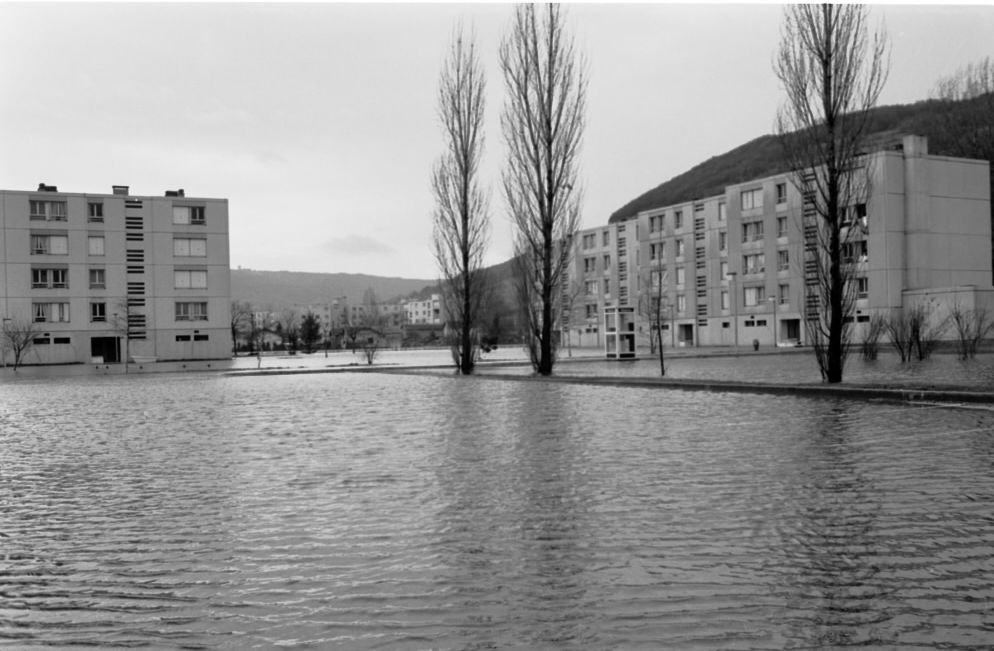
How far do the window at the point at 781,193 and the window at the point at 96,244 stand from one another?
2366 inches

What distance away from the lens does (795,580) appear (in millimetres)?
4777

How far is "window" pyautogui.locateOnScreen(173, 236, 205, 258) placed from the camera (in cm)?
7406

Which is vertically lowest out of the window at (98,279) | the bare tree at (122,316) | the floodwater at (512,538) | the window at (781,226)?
the floodwater at (512,538)

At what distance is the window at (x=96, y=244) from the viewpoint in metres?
71.1

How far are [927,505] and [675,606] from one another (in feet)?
11.3

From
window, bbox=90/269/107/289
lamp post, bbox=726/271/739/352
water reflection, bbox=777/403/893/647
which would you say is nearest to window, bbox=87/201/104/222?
window, bbox=90/269/107/289

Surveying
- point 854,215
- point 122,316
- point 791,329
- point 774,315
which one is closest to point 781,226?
point 774,315

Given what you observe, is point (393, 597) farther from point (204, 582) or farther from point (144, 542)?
point (144, 542)

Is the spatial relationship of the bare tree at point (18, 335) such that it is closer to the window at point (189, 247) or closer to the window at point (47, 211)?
the window at point (47, 211)

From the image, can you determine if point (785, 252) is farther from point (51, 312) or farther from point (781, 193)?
point (51, 312)

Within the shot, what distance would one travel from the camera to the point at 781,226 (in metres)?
77.6

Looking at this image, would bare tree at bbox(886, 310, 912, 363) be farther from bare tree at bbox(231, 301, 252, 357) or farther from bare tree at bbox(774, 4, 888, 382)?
bare tree at bbox(231, 301, 252, 357)

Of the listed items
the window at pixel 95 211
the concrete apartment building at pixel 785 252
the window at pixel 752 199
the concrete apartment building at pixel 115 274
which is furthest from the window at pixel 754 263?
the window at pixel 95 211

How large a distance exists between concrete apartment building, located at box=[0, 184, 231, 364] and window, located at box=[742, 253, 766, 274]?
4870 cm
